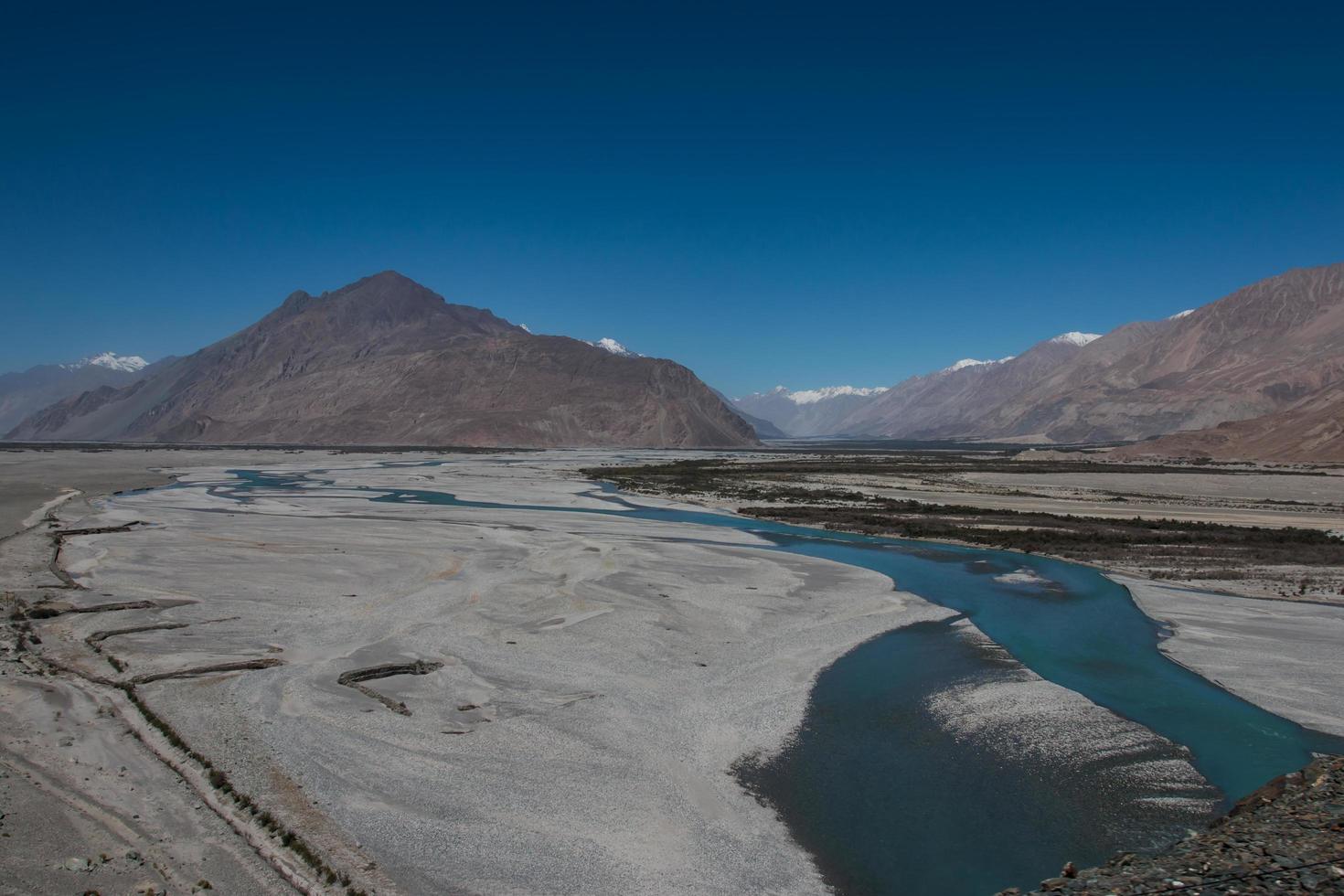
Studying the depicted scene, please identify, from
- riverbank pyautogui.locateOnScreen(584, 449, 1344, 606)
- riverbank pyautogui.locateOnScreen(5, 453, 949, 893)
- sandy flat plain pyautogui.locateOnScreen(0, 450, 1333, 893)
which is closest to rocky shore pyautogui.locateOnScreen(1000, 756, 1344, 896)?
sandy flat plain pyautogui.locateOnScreen(0, 450, 1333, 893)

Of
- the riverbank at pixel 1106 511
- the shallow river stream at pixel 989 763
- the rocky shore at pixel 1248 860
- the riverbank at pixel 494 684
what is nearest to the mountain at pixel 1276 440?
the riverbank at pixel 1106 511

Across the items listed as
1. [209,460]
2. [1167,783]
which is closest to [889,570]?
[1167,783]

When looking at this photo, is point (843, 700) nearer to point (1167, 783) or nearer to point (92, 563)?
point (1167, 783)

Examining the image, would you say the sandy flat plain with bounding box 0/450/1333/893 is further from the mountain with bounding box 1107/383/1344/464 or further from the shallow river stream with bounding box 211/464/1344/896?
the mountain with bounding box 1107/383/1344/464

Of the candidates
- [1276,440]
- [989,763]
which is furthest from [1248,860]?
[1276,440]

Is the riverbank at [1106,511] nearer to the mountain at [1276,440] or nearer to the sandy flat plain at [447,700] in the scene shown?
the sandy flat plain at [447,700]

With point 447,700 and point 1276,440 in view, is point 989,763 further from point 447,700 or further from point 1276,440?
point 1276,440
